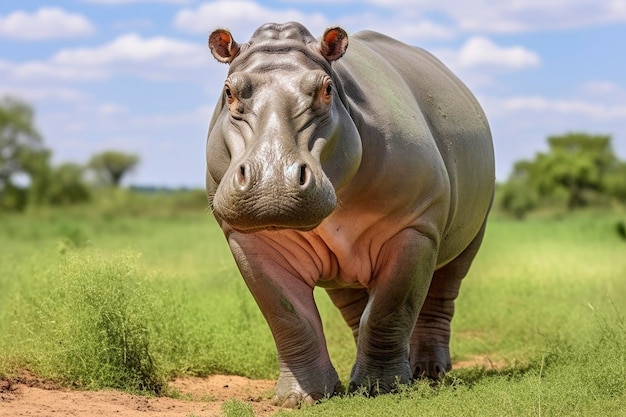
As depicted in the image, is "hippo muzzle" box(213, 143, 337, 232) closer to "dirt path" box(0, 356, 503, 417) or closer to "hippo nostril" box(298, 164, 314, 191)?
"hippo nostril" box(298, 164, 314, 191)

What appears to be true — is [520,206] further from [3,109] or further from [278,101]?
[278,101]

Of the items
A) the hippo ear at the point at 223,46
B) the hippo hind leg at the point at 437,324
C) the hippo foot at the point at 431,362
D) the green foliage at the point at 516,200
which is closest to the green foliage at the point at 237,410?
the hippo ear at the point at 223,46

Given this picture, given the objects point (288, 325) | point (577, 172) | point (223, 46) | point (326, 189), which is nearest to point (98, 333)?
point (288, 325)

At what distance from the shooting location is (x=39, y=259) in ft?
33.3

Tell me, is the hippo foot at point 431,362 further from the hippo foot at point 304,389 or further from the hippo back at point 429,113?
the hippo foot at point 304,389

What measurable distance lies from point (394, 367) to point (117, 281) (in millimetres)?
1969

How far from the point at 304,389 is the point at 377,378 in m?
0.44

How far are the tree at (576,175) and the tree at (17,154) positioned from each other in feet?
79.7

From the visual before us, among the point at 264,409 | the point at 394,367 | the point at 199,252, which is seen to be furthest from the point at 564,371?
→ the point at 199,252

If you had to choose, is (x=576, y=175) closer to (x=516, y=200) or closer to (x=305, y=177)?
(x=516, y=200)

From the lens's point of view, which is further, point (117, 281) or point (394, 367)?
point (117, 281)

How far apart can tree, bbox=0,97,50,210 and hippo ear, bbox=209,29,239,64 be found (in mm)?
50099

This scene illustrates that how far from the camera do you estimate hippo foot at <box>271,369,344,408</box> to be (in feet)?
20.6

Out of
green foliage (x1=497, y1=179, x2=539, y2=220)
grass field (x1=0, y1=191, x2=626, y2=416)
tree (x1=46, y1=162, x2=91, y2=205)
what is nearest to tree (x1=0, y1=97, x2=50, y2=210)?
A: tree (x1=46, y1=162, x2=91, y2=205)
